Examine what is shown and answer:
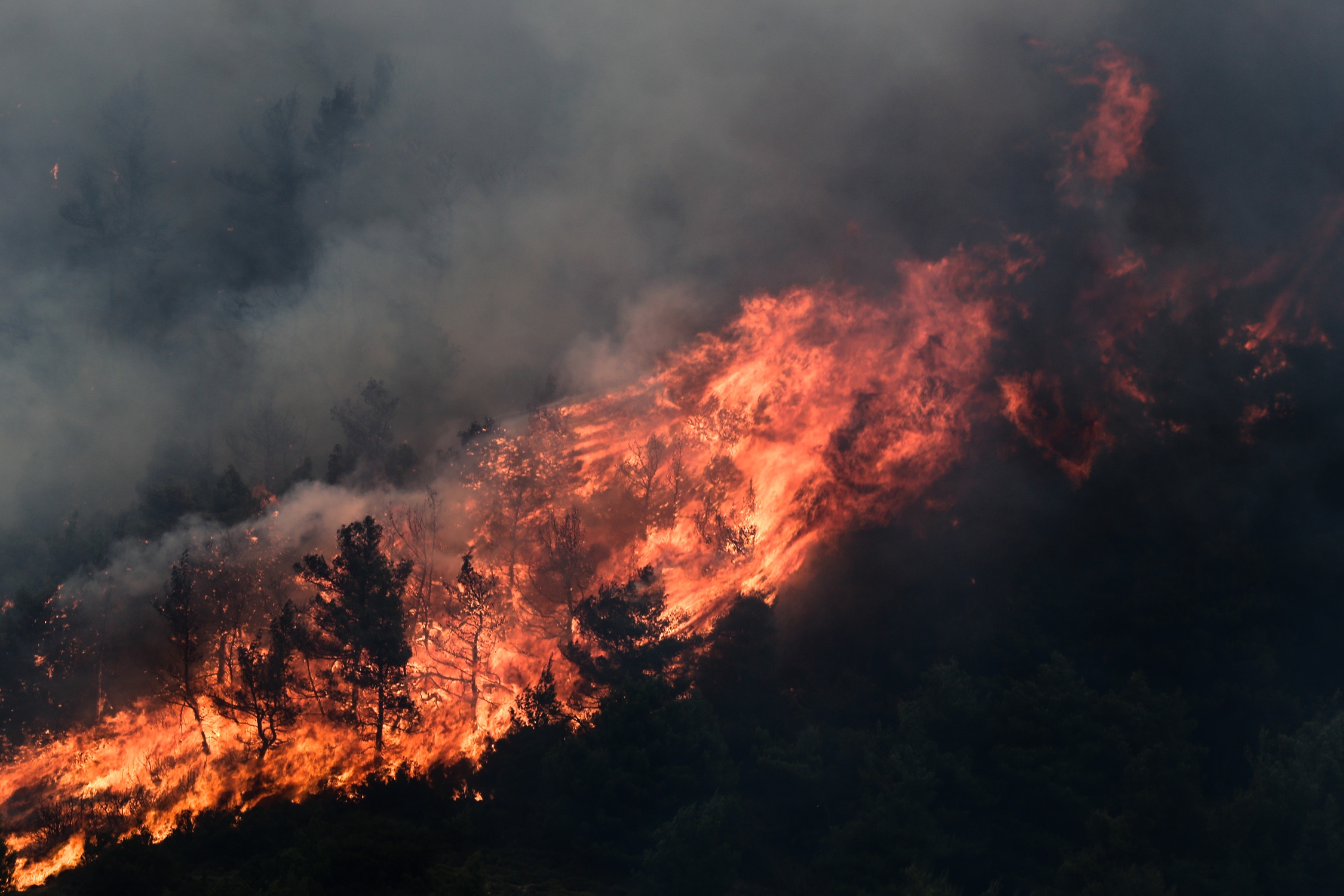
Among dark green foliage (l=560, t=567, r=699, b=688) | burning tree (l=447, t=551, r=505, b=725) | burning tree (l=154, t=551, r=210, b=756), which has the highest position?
burning tree (l=154, t=551, r=210, b=756)

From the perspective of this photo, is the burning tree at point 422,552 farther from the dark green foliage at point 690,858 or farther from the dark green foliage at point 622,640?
the dark green foliage at point 690,858

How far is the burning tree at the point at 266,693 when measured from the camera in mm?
32281

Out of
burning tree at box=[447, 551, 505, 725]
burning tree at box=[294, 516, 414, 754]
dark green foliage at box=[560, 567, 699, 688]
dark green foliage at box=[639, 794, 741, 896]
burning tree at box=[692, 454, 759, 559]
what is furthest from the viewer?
burning tree at box=[692, 454, 759, 559]

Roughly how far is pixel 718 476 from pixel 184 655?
75.8ft

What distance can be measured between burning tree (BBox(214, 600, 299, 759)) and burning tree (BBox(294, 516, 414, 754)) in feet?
3.67

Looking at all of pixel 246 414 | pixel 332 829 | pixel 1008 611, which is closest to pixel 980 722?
pixel 1008 611

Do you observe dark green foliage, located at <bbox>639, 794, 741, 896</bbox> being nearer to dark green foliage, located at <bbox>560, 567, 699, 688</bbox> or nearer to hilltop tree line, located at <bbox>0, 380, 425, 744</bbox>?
dark green foliage, located at <bbox>560, 567, 699, 688</bbox>

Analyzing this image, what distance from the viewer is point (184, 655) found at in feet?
112

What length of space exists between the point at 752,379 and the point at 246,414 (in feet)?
136

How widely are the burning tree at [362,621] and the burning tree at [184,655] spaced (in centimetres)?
544

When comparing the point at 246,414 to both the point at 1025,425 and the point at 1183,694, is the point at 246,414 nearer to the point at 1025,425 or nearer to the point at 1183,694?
the point at 1025,425

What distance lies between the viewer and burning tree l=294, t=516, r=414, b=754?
31594 mm

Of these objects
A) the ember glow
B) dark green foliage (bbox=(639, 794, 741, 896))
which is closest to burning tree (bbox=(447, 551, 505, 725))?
the ember glow

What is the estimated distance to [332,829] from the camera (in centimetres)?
2438
